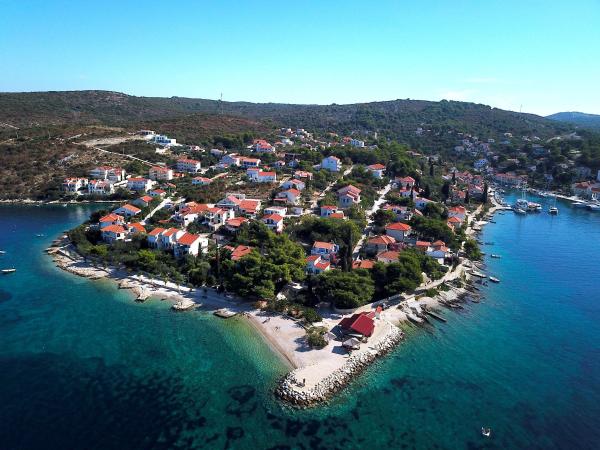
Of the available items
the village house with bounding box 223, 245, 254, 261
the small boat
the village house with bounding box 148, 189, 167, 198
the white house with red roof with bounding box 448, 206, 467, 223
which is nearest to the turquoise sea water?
the small boat

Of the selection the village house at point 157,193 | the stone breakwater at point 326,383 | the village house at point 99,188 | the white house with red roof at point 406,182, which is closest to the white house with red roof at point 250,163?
the village house at point 157,193

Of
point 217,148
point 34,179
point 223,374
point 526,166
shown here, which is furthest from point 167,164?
point 526,166

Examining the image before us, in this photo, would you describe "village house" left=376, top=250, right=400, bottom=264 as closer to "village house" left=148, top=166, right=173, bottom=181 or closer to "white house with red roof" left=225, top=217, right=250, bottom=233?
"white house with red roof" left=225, top=217, right=250, bottom=233

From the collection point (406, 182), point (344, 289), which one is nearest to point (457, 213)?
point (406, 182)

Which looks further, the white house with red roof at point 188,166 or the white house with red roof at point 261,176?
the white house with red roof at point 188,166

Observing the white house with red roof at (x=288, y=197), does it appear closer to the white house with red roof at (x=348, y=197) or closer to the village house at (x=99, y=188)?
the white house with red roof at (x=348, y=197)

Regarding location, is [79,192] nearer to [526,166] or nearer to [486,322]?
[486,322]

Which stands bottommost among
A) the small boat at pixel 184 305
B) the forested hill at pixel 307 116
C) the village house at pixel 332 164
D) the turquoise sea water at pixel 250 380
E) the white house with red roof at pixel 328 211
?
the turquoise sea water at pixel 250 380
